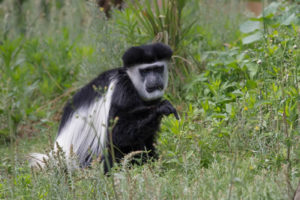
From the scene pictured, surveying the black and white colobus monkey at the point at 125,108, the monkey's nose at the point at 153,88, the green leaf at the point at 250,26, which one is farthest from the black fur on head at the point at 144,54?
the green leaf at the point at 250,26

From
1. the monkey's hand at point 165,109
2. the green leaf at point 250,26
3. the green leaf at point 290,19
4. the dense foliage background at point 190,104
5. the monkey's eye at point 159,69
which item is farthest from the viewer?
the green leaf at point 250,26

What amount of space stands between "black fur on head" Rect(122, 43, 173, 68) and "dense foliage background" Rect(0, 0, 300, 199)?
0.54 meters

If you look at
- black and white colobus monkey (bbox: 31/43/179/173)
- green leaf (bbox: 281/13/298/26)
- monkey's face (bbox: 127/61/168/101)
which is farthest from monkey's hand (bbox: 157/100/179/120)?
green leaf (bbox: 281/13/298/26)

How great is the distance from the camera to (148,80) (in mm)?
3875

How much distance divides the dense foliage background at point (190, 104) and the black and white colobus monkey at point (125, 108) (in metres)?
0.20

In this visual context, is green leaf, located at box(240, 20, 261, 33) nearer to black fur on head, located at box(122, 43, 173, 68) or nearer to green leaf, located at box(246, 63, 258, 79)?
green leaf, located at box(246, 63, 258, 79)

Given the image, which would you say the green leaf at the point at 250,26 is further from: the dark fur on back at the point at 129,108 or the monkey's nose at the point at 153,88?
the monkey's nose at the point at 153,88

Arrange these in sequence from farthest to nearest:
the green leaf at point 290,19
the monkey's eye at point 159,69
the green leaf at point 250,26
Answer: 1. the green leaf at point 250,26
2. the green leaf at point 290,19
3. the monkey's eye at point 159,69

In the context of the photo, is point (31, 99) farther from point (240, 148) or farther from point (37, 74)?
point (240, 148)

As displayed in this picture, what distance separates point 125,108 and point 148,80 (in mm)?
345

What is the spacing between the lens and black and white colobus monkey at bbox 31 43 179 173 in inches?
148

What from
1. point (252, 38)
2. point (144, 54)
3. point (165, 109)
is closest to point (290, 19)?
point (252, 38)

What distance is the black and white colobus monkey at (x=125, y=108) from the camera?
12.3 feet

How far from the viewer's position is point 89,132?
3.91 m
